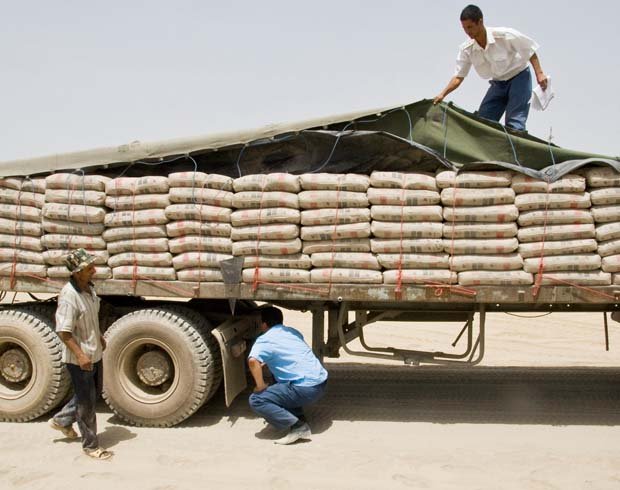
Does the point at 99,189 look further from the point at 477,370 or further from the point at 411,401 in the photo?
the point at 477,370

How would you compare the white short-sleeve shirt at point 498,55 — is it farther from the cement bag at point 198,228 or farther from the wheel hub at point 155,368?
the wheel hub at point 155,368

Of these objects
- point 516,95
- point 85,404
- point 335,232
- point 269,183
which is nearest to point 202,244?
point 269,183

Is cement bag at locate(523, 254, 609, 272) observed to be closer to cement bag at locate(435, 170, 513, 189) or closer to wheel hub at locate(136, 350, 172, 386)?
cement bag at locate(435, 170, 513, 189)

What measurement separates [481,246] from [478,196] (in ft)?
1.34

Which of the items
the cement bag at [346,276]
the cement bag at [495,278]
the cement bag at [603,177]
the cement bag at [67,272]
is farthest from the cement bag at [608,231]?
the cement bag at [67,272]

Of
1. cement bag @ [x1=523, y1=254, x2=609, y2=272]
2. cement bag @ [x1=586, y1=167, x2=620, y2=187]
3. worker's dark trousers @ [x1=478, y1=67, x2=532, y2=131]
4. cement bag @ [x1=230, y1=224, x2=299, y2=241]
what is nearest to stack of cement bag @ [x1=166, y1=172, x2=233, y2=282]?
cement bag @ [x1=230, y1=224, x2=299, y2=241]

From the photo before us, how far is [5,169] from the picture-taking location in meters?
6.23

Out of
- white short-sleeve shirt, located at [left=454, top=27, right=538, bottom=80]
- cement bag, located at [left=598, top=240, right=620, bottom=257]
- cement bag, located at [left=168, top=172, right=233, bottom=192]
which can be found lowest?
cement bag, located at [left=598, top=240, right=620, bottom=257]

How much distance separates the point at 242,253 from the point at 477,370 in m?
4.04

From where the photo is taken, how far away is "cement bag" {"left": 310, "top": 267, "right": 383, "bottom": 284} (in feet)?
18.1

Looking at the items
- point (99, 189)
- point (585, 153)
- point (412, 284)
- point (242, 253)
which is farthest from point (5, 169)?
point (585, 153)

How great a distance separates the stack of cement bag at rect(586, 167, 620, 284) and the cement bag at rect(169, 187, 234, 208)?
3022 millimetres

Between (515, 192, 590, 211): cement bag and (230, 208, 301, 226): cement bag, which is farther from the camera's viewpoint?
(230, 208, 301, 226): cement bag

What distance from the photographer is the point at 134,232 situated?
588 centimetres
